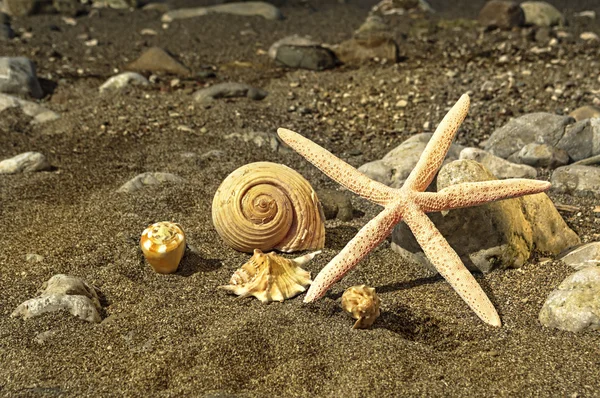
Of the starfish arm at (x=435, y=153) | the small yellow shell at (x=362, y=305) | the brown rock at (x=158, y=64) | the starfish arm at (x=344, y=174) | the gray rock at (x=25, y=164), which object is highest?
the starfish arm at (x=435, y=153)

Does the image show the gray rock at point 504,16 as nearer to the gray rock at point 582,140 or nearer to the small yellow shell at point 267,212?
the gray rock at point 582,140

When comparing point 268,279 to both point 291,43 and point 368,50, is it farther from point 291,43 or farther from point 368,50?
point 291,43

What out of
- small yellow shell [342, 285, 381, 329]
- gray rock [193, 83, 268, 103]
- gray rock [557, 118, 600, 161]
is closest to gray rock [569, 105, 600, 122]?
A: gray rock [557, 118, 600, 161]

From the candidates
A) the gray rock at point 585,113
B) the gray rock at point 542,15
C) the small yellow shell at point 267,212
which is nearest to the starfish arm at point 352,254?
the small yellow shell at point 267,212

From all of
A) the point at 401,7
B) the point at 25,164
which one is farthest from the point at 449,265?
the point at 401,7

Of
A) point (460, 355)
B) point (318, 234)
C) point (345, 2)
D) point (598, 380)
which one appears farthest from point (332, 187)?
point (345, 2)

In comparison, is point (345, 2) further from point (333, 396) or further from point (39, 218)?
point (333, 396)

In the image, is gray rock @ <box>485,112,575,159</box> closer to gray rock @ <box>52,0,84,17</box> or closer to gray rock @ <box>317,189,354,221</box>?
gray rock @ <box>317,189,354,221</box>
